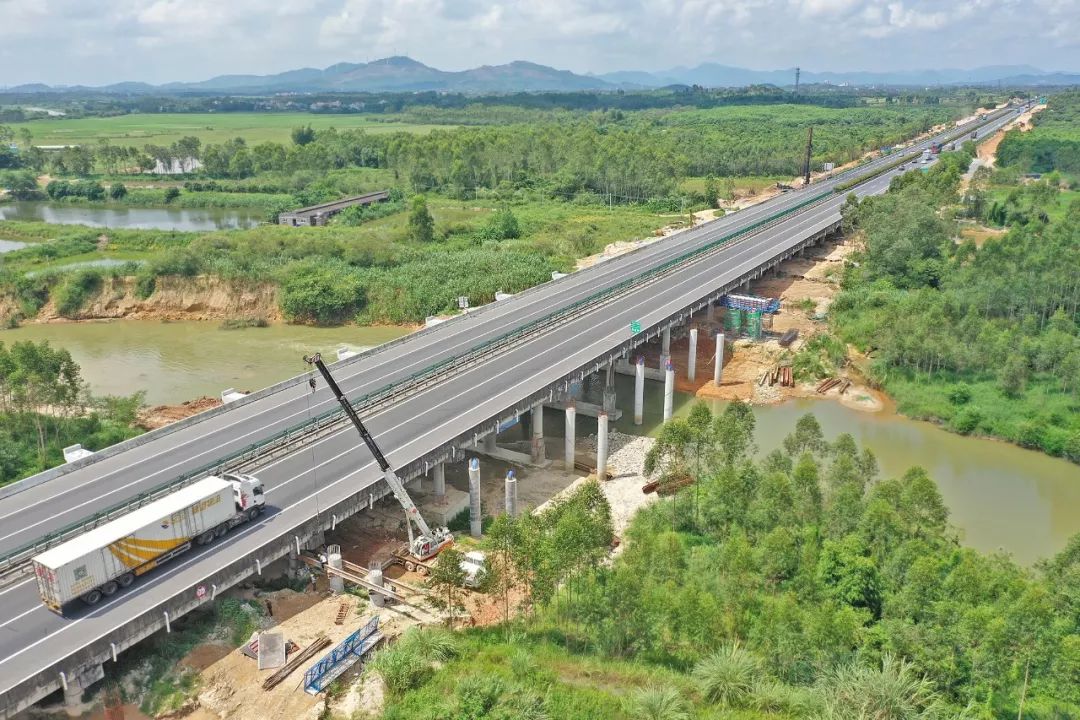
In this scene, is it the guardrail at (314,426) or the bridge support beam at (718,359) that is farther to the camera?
the bridge support beam at (718,359)

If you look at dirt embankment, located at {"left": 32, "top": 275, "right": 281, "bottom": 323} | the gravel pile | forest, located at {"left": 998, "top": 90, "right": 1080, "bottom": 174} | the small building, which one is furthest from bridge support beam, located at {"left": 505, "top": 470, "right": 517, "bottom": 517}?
forest, located at {"left": 998, "top": 90, "right": 1080, "bottom": 174}

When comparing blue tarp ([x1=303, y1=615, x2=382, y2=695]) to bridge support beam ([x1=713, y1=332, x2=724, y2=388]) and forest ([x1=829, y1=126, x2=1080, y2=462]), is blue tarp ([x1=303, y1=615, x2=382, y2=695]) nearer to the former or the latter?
bridge support beam ([x1=713, y1=332, x2=724, y2=388])

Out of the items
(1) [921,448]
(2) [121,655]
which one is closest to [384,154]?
(1) [921,448]

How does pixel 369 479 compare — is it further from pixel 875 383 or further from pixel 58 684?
pixel 875 383

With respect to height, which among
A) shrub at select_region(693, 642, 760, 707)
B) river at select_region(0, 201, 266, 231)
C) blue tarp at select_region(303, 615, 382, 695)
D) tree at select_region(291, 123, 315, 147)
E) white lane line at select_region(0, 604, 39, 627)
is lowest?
blue tarp at select_region(303, 615, 382, 695)

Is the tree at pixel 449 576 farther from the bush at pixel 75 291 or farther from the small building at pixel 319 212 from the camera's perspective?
the small building at pixel 319 212

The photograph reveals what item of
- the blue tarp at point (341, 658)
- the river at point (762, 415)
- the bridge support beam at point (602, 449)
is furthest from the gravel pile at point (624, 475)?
the blue tarp at point (341, 658)
